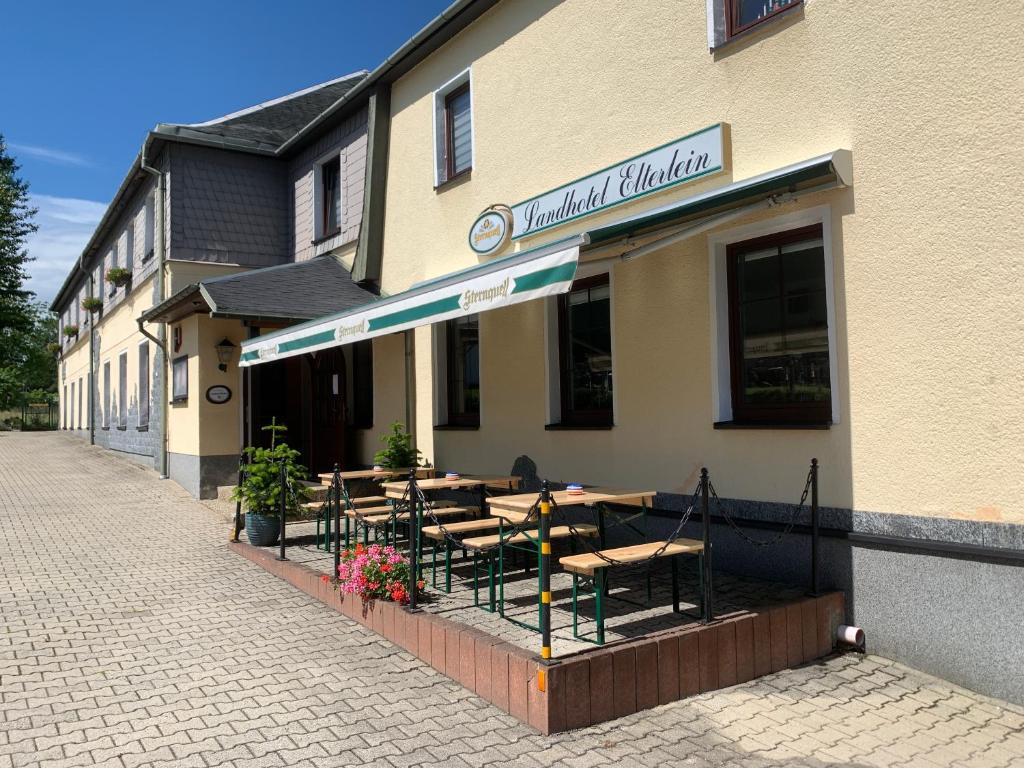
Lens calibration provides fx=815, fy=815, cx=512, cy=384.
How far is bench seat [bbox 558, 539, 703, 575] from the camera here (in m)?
4.91

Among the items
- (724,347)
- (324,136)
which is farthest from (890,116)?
(324,136)

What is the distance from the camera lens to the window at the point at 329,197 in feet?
47.0

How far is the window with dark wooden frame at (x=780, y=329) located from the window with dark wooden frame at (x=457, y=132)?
15.0ft

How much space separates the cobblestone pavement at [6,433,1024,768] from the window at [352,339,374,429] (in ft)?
17.1

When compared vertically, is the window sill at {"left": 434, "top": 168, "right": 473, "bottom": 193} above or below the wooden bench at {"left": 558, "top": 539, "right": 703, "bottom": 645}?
above

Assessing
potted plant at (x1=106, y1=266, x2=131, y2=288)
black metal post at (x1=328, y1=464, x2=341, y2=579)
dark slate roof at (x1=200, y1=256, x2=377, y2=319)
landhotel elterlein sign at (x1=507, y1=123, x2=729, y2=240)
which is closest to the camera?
landhotel elterlein sign at (x1=507, y1=123, x2=729, y2=240)

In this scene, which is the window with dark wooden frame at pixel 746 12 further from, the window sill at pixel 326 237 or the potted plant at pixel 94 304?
the potted plant at pixel 94 304

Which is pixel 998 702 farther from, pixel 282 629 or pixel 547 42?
pixel 547 42

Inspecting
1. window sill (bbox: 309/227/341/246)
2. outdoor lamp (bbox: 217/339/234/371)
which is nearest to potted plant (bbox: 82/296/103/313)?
window sill (bbox: 309/227/341/246)

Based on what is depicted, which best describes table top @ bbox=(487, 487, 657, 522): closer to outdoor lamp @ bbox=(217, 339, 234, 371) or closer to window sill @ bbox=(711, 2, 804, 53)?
window sill @ bbox=(711, 2, 804, 53)

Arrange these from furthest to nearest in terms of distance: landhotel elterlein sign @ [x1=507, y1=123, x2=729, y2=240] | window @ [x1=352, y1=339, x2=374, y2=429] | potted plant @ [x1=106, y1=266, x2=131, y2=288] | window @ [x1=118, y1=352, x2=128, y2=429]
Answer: window @ [x1=118, y1=352, x2=128, y2=429] → potted plant @ [x1=106, y1=266, x2=131, y2=288] → window @ [x1=352, y1=339, x2=374, y2=429] → landhotel elterlein sign @ [x1=507, y1=123, x2=729, y2=240]

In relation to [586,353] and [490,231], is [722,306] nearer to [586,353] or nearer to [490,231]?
[586,353]

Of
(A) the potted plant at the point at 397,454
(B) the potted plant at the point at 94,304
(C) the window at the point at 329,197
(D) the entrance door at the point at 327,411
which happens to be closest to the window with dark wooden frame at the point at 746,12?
(A) the potted plant at the point at 397,454

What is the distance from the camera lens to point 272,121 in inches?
666
